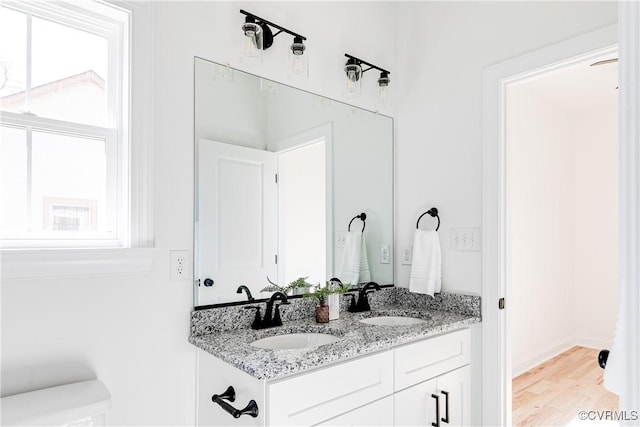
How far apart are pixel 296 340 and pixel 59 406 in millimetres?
848

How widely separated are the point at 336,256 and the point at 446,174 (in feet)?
2.41

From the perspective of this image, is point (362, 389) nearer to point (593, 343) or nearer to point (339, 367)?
point (339, 367)

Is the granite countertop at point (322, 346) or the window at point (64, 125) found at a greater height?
the window at point (64, 125)

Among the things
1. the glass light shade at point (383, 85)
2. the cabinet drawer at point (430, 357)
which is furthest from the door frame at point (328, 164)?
the cabinet drawer at point (430, 357)

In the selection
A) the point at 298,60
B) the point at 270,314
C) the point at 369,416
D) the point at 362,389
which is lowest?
the point at 369,416

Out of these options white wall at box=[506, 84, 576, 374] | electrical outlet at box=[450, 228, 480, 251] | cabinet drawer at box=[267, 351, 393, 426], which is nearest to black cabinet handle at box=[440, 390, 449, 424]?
cabinet drawer at box=[267, 351, 393, 426]

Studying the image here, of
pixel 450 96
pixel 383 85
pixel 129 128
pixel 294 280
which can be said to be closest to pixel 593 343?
pixel 450 96

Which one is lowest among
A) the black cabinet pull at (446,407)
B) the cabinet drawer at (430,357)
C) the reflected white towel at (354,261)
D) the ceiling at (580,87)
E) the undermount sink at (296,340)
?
the black cabinet pull at (446,407)

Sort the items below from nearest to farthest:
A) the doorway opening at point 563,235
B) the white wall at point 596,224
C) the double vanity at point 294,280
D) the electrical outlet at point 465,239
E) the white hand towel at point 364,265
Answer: the double vanity at point 294,280 < the electrical outlet at point 465,239 < the white hand towel at point 364,265 < the doorway opening at point 563,235 < the white wall at point 596,224

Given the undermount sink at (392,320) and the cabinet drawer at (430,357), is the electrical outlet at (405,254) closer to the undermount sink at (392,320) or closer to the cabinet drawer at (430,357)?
the undermount sink at (392,320)

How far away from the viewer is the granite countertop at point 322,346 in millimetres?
1274

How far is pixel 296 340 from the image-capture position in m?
1.72

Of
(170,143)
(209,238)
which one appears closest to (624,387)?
(209,238)

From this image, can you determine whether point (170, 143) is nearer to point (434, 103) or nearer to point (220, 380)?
point (220, 380)
